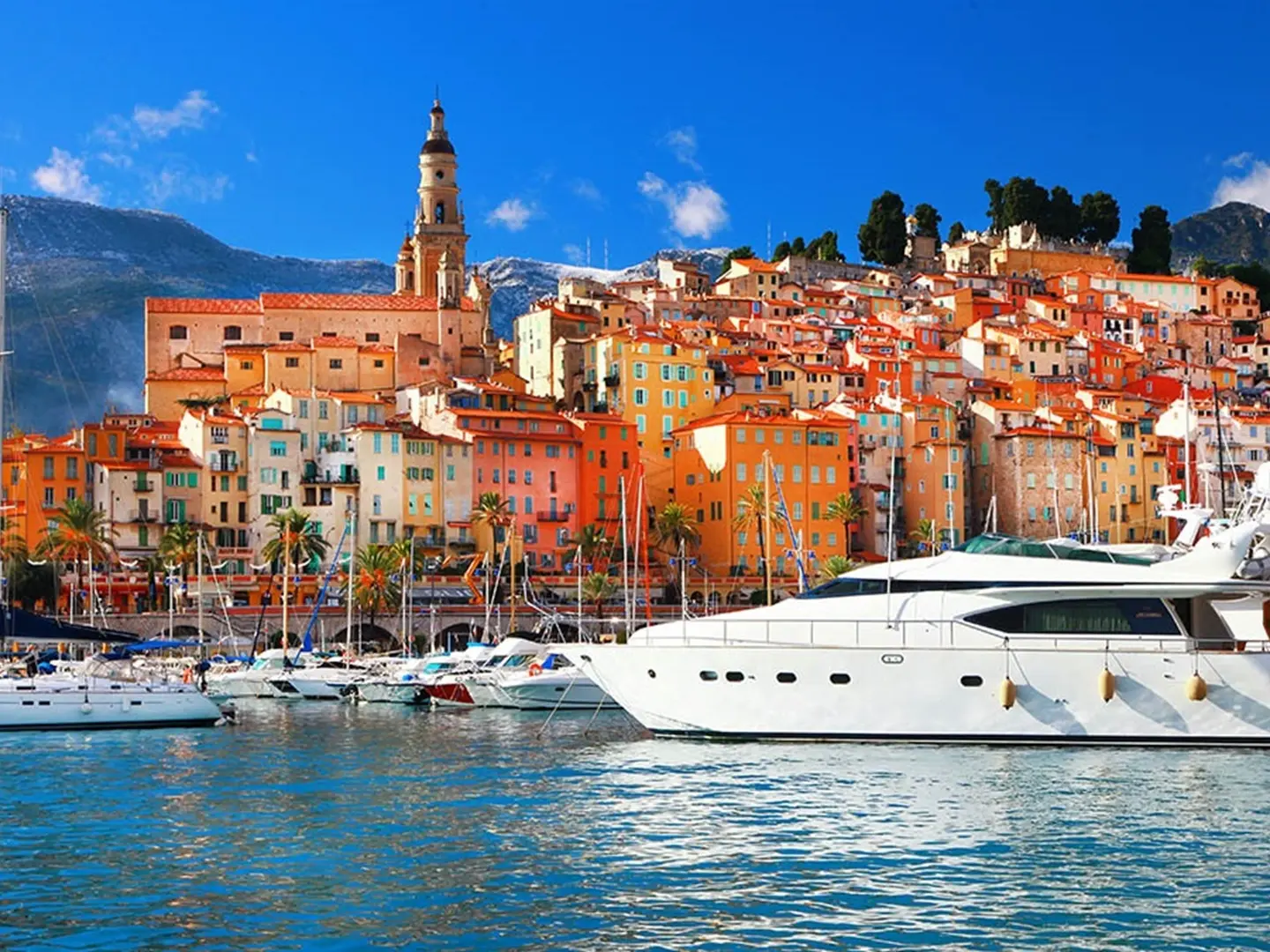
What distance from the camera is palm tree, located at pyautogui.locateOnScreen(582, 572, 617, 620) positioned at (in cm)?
8400

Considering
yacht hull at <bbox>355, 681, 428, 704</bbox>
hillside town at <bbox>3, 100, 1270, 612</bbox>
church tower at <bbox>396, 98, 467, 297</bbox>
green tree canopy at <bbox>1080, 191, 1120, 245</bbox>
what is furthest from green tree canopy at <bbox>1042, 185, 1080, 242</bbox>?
yacht hull at <bbox>355, 681, 428, 704</bbox>

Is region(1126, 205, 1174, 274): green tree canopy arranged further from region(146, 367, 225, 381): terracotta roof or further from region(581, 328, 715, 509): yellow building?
region(146, 367, 225, 381): terracotta roof

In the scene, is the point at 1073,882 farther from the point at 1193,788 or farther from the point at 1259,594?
the point at 1259,594

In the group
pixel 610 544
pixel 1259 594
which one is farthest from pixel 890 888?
pixel 610 544

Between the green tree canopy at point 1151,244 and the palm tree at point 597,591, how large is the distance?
8272 centimetres

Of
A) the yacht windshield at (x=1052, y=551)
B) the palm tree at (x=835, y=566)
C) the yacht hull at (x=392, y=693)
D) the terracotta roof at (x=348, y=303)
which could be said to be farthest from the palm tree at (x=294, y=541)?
the yacht windshield at (x=1052, y=551)

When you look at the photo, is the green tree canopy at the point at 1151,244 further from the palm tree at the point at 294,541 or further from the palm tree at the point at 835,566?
the palm tree at the point at 294,541

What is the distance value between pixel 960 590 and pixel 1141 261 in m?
127

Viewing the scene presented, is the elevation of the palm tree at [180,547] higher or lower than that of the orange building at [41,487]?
lower

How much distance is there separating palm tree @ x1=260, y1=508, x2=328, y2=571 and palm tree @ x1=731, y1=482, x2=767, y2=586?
20.5 metres

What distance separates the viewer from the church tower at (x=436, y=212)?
12144 centimetres

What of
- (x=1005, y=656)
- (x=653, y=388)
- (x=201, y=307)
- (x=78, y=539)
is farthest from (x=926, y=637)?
(x=201, y=307)

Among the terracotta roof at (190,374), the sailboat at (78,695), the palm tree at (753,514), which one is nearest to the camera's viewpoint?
the sailboat at (78,695)

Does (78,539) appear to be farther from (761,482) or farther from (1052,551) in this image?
(1052,551)
